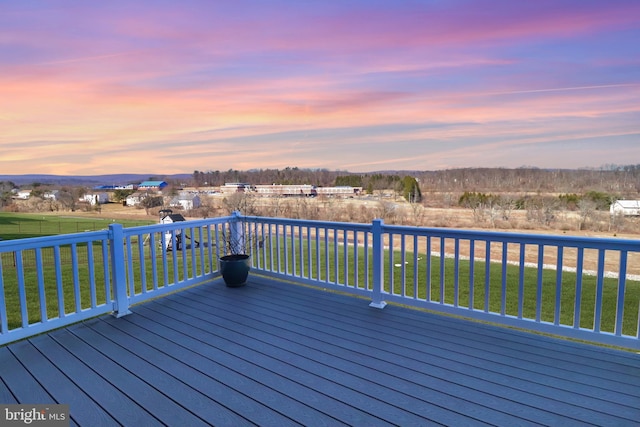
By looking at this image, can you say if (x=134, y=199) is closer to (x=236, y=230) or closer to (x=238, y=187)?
(x=238, y=187)

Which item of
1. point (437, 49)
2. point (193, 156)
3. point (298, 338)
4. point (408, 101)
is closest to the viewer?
point (298, 338)

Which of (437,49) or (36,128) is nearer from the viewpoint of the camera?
(437,49)

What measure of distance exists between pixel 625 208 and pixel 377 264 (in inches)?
739

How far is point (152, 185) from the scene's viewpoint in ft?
67.2

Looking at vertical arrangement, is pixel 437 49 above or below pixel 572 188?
above

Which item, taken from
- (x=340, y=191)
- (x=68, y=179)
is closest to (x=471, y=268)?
(x=340, y=191)

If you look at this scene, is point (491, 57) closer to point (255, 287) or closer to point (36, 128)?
point (255, 287)

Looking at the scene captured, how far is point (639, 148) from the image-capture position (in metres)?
12.9

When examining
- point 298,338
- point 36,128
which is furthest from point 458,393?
point 36,128

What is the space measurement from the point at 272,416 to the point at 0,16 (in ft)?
28.2

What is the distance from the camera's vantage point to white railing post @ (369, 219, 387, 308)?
3771 mm

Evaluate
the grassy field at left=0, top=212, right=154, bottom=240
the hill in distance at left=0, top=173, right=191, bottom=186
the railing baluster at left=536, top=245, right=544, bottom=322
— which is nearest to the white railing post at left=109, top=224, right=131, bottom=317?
the railing baluster at left=536, top=245, right=544, bottom=322

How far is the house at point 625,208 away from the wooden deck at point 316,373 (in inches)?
717

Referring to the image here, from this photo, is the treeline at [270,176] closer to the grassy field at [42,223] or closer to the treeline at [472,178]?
the treeline at [472,178]
